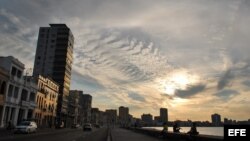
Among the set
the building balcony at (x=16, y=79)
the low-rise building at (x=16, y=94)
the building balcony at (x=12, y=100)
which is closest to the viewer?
the low-rise building at (x=16, y=94)

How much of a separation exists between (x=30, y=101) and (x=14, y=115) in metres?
9.30

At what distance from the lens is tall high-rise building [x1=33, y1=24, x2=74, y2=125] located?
4670 inches

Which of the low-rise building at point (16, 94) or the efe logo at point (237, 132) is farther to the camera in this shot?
the low-rise building at point (16, 94)

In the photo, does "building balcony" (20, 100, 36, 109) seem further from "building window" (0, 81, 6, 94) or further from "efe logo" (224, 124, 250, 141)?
"efe logo" (224, 124, 250, 141)

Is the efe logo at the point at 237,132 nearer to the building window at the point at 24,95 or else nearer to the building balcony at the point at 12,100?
the building balcony at the point at 12,100

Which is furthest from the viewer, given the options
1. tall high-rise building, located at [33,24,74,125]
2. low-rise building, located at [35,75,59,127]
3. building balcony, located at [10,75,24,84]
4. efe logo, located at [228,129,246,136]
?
tall high-rise building, located at [33,24,74,125]

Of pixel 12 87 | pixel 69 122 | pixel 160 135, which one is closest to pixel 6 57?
pixel 12 87

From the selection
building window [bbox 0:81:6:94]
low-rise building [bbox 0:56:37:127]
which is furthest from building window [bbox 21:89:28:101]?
building window [bbox 0:81:6:94]

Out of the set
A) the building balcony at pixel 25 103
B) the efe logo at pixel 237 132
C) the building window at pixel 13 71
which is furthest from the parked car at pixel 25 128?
the efe logo at pixel 237 132

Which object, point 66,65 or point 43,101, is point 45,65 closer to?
point 66,65

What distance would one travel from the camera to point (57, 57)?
404 feet

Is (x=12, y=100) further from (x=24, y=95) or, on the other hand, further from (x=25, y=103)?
(x=24, y=95)

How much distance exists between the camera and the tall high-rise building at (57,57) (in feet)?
389

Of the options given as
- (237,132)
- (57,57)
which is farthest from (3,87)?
(57,57)
